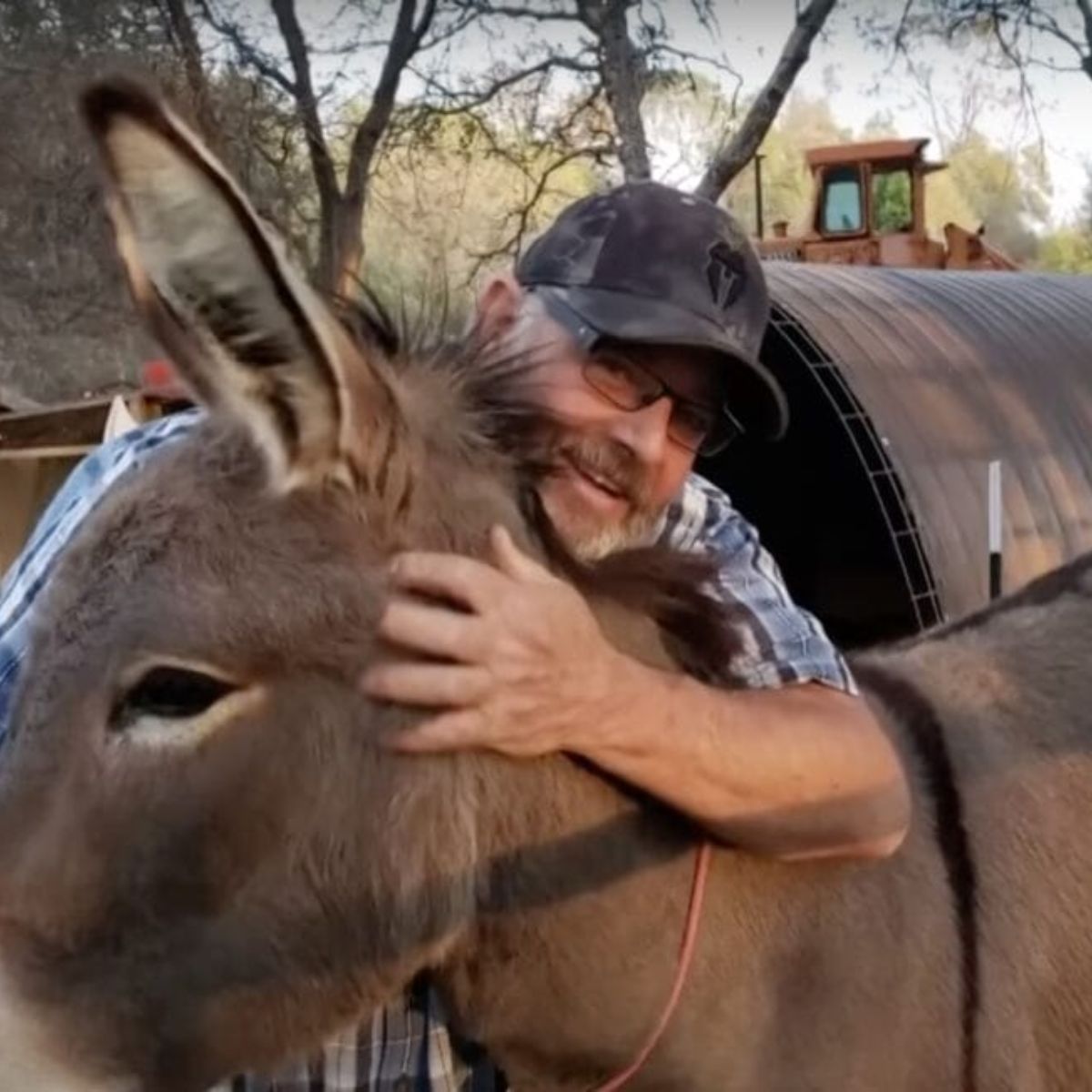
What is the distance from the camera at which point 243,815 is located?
1896 millimetres

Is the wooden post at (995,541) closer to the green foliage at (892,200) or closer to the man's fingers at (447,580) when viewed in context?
the man's fingers at (447,580)

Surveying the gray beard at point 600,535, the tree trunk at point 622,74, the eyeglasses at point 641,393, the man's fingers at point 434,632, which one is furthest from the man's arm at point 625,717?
the tree trunk at point 622,74

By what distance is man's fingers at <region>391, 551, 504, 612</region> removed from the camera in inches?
75.4

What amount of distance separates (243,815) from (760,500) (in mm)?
9643

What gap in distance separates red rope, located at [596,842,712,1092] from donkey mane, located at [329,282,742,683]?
236 millimetres

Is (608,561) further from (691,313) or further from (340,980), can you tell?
(340,980)

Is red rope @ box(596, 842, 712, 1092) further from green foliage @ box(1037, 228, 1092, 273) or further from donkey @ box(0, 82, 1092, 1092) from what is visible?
green foliage @ box(1037, 228, 1092, 273)

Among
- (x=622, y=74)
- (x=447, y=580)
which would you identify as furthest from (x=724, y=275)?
(x=622, y=74)

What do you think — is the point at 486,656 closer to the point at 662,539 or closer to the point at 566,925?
the point at 566,925

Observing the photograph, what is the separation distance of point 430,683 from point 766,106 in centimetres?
Result: 1189

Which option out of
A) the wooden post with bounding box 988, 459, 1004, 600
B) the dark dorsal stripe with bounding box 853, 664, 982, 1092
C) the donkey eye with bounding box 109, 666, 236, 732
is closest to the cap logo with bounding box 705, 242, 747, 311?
the dark dorsal stripe with bounding box 853, 664, 982, 1092

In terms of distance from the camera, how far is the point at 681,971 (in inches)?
85.5

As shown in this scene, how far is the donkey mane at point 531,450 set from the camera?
6.93ft

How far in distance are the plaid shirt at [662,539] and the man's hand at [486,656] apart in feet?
1.33
